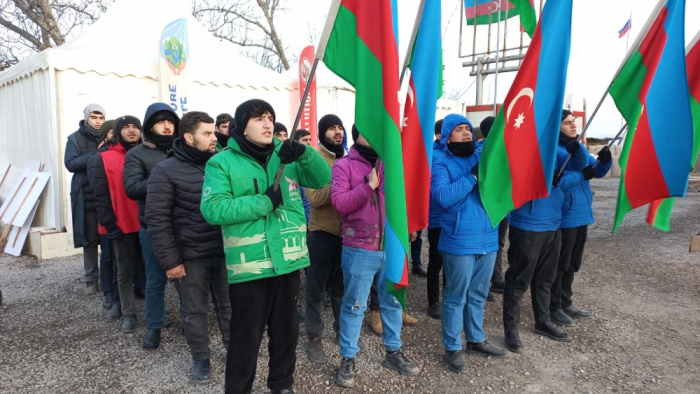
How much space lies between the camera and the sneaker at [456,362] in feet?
10.4

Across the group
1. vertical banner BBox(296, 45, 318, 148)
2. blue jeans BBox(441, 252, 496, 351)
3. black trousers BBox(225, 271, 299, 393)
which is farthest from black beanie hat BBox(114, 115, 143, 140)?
vertical banner BBox(296, 45, 318, 148)

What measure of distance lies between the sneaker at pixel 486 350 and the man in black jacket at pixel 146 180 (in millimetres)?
2447

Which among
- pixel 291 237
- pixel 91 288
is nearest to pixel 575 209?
pixel 291 237

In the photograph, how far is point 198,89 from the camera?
7.61 metres

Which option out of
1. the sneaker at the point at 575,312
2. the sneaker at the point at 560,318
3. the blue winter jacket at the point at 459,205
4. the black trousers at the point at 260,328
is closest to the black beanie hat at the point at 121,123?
the black trousers at the point at 260,328

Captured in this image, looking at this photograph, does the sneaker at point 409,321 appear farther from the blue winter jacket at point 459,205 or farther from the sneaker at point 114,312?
the sneaker at point 114,312

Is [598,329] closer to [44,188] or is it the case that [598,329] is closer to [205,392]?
[205,392]

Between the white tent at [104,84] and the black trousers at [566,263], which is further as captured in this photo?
the white tent at [104,84]

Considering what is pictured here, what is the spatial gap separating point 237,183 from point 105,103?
5.48m

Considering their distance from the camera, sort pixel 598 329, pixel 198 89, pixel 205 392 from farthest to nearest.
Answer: pixel 198 89, pixel 598 329, pixel 205 392

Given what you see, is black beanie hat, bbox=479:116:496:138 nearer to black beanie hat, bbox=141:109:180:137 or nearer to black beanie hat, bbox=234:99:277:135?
black beanie hat, bbox=234:99:277:135

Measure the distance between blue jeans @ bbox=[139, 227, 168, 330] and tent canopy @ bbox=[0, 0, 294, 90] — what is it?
14.2ft

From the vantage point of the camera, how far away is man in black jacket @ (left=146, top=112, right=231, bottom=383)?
9.61 ft

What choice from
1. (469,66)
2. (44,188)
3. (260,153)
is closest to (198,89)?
(44,188)
